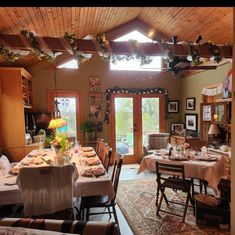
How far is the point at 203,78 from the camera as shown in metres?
5.59

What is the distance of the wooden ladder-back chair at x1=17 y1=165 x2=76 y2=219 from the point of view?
2.05 metres

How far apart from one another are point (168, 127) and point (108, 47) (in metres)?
4.53

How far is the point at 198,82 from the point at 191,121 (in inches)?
44.4

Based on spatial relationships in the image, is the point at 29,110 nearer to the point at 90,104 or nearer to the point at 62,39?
the point at 90,104

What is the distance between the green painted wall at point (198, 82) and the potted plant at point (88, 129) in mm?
2855

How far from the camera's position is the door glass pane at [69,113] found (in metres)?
5.91

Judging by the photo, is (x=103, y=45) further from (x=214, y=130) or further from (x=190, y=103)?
(x=190, y=103)

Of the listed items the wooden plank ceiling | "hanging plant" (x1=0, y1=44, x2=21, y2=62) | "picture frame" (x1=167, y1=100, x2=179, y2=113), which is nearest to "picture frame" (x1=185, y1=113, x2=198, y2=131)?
"picture frame" (x1=167, y1=100, x2=179, y2=113)

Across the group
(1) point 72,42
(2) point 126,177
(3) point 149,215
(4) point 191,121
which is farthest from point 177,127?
(1) point 72,42

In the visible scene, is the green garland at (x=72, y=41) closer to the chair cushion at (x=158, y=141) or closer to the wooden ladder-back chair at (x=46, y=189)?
the wooden ladder-back chair at (x=46, y=189)

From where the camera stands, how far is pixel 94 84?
6.01 metres

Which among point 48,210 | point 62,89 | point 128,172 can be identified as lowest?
point 128,172
